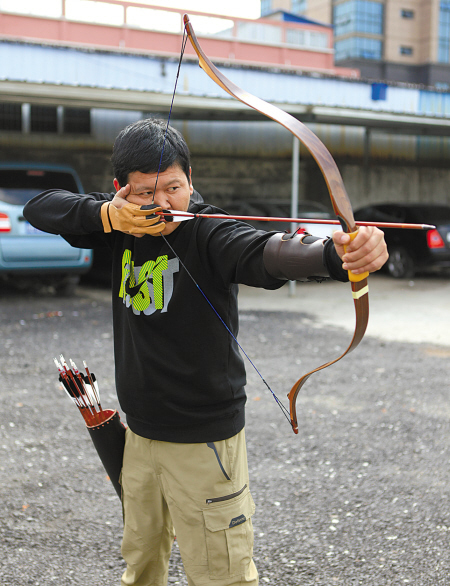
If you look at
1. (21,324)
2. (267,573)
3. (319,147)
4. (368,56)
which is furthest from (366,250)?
(368,56)

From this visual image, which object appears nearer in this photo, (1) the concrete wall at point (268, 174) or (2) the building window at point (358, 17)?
(1) the concrete wall at point (268, 174)

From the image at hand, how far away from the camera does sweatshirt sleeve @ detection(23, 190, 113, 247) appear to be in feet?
5.91

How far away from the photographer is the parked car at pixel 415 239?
1089 cm

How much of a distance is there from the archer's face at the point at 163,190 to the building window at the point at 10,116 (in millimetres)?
12701

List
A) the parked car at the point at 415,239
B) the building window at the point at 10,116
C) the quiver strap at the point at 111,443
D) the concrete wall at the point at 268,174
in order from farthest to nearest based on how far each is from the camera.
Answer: the concrete wall at the point at 268,174
the building window at the point at 10,116
the parked car at the point at 415,239
the quiver strap at the point at 111,443

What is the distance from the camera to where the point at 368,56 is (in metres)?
53.0

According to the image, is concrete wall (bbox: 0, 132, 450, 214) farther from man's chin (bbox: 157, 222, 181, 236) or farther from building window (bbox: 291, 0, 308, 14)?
building window (bbox: 291, 0, 308, 14)

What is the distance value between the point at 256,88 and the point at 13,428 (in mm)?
10789

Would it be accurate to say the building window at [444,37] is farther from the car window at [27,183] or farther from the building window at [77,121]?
the car window at [27,183]

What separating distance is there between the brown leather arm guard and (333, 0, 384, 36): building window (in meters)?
56.4

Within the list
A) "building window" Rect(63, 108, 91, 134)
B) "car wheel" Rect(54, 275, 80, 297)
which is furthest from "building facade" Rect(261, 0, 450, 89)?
"car wheel" Rect(54, 275, 80, 297)

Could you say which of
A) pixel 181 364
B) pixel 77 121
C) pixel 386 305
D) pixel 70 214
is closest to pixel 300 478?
pixel 181 364

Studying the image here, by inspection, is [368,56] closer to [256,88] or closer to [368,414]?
[256,88]

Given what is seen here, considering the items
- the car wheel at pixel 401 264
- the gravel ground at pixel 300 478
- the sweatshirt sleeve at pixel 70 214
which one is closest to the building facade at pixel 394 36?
the car wheel at pixel 401 264
